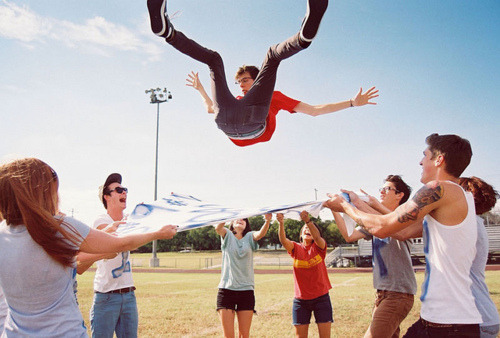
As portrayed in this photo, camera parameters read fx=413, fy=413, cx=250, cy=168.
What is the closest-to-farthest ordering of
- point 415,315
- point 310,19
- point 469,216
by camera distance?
point 469,216, point 310,19, point 415,315

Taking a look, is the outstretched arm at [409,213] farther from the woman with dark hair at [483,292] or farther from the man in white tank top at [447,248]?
the woman with dark hair at [483,292]

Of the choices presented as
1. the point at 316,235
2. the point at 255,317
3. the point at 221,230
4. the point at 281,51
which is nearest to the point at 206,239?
the point at 255,317

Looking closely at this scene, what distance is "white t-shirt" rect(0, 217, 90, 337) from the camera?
2.34 meters

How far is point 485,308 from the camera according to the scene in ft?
9.43

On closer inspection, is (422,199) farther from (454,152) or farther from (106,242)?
(106,242)

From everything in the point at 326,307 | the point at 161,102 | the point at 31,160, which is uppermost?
the point at 161,102

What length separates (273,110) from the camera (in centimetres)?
504

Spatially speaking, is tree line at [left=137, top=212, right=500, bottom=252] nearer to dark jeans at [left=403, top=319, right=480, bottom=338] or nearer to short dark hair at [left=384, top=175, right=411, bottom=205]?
short dark hair at [left=384, top=175, right=411, bottom=205]

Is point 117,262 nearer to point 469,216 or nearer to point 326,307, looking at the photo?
point 326,307

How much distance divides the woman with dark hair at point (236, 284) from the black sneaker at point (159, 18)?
3.18m

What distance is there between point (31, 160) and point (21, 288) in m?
0.74

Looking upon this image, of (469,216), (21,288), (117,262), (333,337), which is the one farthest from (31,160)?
(333,337)

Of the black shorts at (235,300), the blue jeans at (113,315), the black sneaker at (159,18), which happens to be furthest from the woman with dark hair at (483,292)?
the black shorts at (235,300)

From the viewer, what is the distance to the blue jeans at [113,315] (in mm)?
4473
